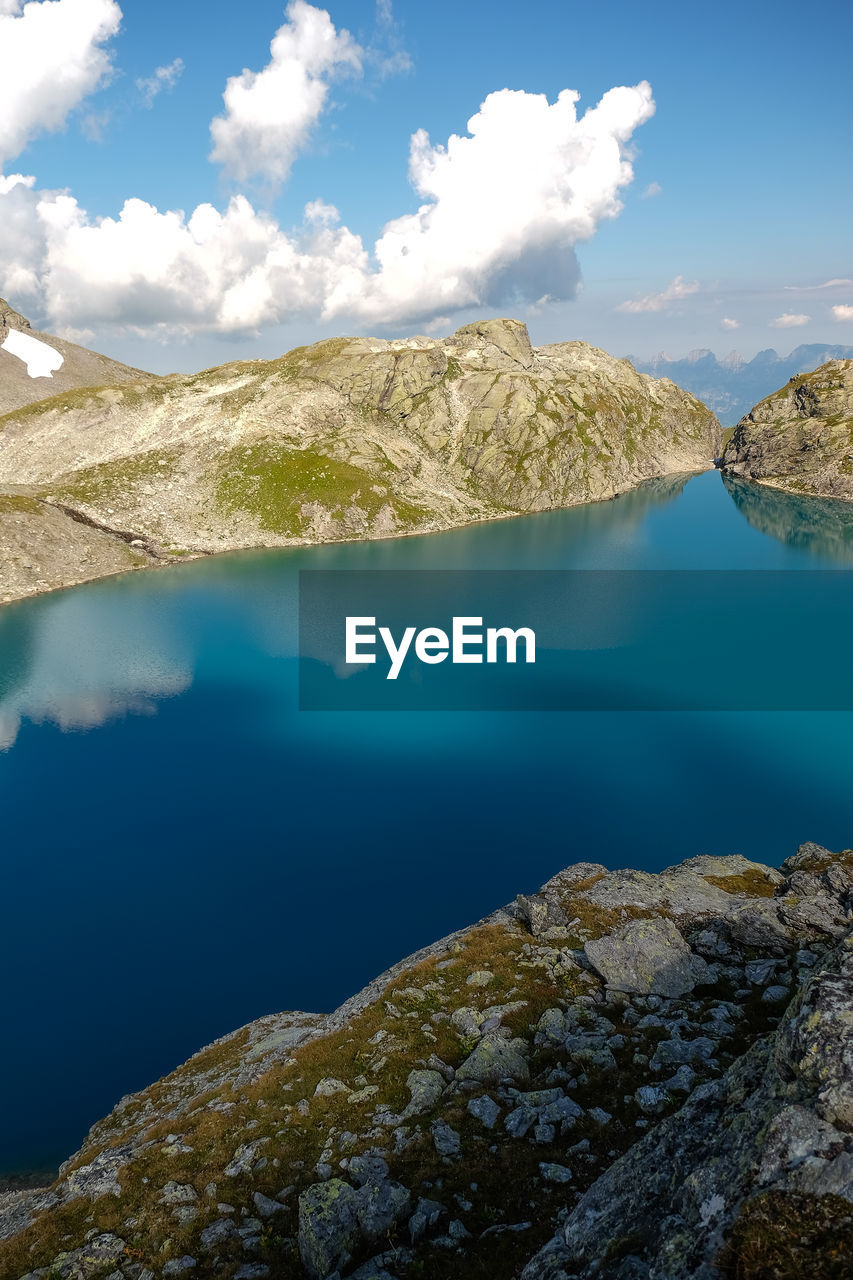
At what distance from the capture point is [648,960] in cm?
2608

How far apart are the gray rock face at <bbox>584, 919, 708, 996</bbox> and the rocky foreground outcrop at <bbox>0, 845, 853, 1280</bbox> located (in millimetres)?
110

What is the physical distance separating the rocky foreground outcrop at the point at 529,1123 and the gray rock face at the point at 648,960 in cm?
11

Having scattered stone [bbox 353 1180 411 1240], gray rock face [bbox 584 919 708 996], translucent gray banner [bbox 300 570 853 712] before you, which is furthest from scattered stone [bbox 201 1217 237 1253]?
translucent gray banner [bbox 300 570 853 712]

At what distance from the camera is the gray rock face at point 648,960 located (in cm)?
2517

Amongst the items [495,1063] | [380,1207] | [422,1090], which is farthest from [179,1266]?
[495,1063]

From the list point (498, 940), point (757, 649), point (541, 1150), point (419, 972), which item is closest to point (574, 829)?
point (498, 940)

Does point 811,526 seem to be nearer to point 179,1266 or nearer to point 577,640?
point 577,640

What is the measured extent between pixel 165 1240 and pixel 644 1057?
48.3 ft

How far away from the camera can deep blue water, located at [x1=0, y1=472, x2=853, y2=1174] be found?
114ft

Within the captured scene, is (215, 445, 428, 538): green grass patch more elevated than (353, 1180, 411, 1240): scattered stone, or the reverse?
(215, 445, 428, 538): green grass patch

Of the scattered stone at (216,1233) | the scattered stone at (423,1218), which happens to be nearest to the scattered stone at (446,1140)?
the scattered stone at (423,1218)

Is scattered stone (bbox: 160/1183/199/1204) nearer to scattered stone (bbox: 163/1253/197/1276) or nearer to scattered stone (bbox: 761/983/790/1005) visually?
scattered stone (bbox: 163/1253/197/1276)

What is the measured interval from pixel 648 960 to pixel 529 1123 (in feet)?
31.2

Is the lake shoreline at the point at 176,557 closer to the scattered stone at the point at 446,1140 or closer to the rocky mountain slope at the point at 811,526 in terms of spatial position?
the rocky mountain slope at the point at 811,526
